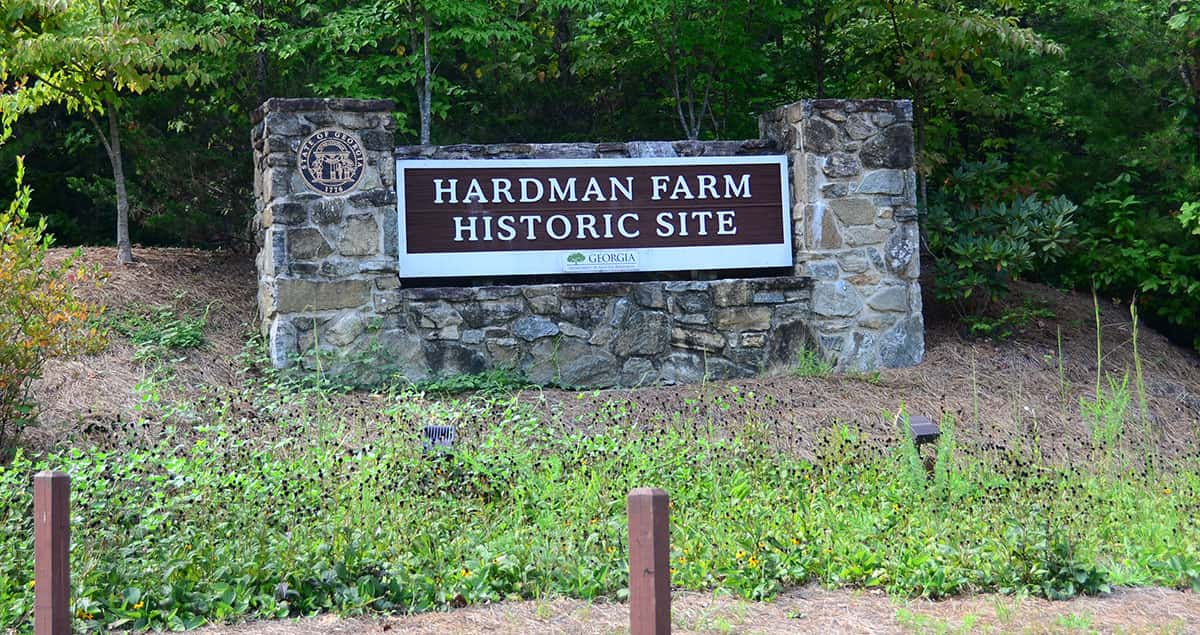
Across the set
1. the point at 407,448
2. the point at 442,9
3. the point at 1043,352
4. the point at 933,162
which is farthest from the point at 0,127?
the point at 1043,352

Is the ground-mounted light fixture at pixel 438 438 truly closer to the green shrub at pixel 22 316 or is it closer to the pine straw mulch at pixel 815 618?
the pine straw mulch at pixel 815 618

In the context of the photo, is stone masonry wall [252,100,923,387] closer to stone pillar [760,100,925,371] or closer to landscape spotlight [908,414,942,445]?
stone pillar [760,100,925,371]

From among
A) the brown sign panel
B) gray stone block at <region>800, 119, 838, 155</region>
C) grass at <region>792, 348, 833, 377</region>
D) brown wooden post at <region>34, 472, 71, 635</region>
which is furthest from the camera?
gray stone block at <region>800, 119, 838, 155</region>

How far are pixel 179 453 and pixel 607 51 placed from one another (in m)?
5.56

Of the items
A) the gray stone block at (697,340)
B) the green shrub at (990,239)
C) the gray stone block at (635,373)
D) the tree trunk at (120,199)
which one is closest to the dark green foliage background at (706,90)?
the tree trunk at (120,199)

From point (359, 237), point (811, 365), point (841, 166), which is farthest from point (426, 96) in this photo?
point (811, 365)

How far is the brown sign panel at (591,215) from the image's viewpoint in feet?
26.1

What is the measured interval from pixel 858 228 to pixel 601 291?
1842 millimetres

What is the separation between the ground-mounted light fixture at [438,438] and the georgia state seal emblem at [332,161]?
2.42 m

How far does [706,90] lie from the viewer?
10.1 metres

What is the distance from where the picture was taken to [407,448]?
19.1ft

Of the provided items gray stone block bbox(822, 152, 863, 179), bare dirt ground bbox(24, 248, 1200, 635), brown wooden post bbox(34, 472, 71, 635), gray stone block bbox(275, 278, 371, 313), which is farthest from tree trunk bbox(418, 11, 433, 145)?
brown wooden post bbox(34, 472, 71, 635)

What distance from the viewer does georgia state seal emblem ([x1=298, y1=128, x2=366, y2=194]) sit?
775cm

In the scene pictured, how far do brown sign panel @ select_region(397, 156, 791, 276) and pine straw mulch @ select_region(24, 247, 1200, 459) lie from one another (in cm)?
93
